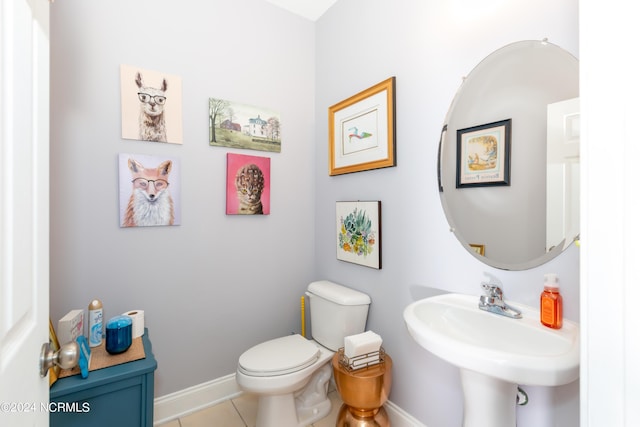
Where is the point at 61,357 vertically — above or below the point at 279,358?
above

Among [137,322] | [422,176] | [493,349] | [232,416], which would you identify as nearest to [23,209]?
[137,322]

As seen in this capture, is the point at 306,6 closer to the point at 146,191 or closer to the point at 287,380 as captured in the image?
the point at 146,191

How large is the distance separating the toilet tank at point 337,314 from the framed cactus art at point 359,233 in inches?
8.1

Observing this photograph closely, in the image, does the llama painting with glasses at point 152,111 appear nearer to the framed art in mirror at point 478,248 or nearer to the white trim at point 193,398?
the white trim at point 193,398

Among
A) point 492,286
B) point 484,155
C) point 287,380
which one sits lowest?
point 287,380

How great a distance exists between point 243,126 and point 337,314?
1.30 m

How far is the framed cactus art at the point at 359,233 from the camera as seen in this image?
66.1 inches

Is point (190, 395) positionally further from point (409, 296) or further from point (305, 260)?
point (409, 296)

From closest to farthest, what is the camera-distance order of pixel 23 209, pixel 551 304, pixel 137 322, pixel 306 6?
pixel 23 209
pixel 551 304
pixel 137 322
pixel 306 6

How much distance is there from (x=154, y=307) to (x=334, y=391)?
1.23 meters

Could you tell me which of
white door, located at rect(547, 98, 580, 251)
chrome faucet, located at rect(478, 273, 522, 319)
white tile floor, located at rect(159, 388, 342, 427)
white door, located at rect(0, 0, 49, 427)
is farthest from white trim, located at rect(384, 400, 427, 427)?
white door, located at rect(0, 0, 49, 427)

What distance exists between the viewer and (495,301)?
3.70 feet

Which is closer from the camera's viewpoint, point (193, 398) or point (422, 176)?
point (422, 176)

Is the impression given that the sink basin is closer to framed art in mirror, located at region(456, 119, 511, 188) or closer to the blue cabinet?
framed art in mirror, located at region(456, 119, 511, 188)
